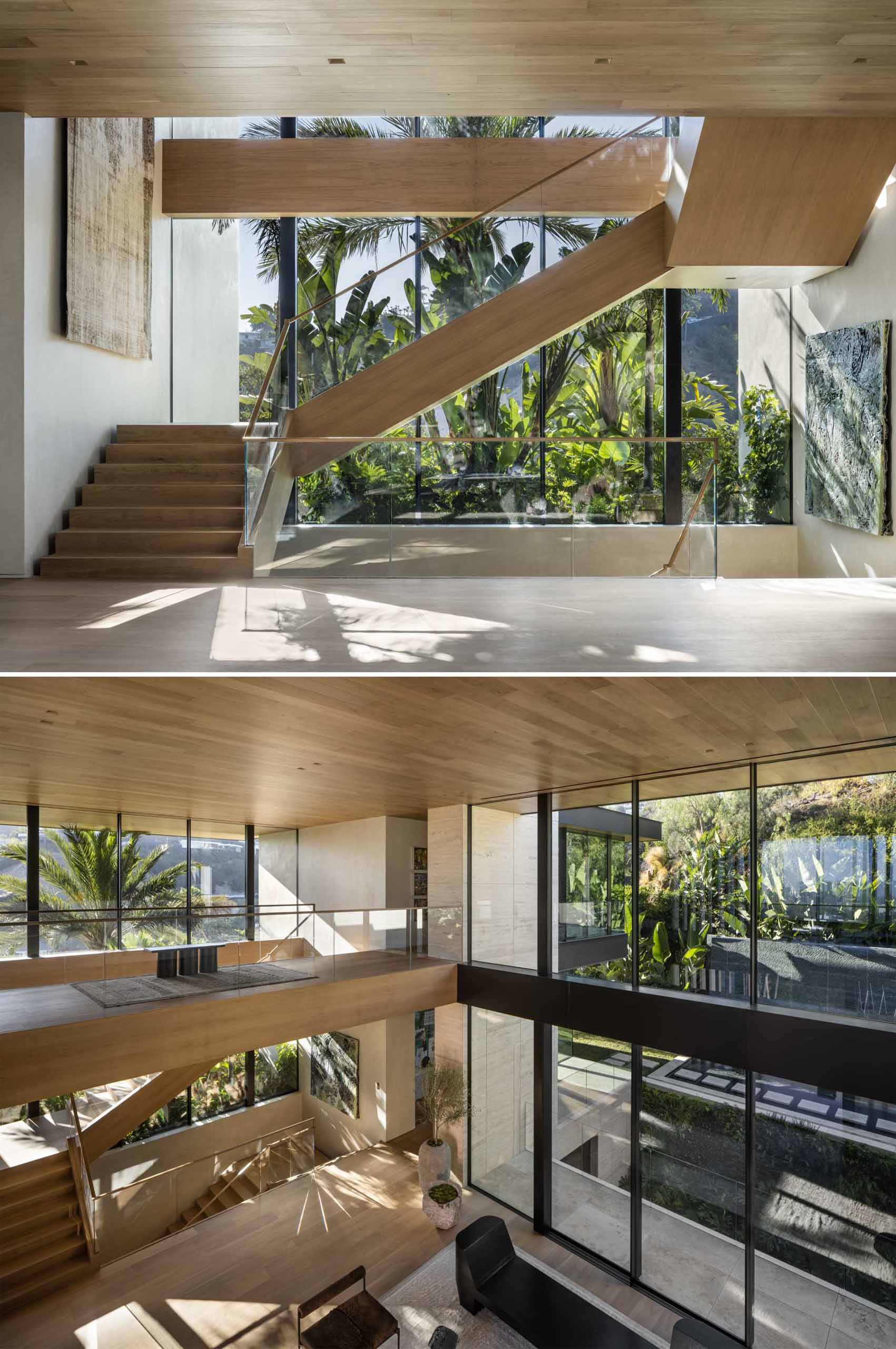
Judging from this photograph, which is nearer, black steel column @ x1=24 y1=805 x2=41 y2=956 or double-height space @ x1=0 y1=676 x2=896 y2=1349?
double-height space @ x1=0 y1=676 x2=896 y2=1349

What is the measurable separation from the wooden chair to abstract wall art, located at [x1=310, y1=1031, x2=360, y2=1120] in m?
6.37

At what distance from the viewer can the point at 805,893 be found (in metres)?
8.46

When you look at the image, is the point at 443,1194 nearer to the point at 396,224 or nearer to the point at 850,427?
the point at 850,427

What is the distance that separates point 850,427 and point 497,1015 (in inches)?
340

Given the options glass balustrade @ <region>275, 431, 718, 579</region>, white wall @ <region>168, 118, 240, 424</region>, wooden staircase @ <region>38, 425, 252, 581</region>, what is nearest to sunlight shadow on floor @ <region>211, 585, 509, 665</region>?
glass balustrade @ <region>275, 431, 718, 579</region>

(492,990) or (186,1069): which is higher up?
(492,990)

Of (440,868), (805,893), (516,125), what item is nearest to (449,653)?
(805,893)

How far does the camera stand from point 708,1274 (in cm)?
891

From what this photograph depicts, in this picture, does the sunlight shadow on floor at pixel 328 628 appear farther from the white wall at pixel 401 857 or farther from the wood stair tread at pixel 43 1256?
the white wall at pixel 401 857

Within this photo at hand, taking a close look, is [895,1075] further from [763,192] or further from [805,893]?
[763,192]

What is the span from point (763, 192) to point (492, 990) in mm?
9895

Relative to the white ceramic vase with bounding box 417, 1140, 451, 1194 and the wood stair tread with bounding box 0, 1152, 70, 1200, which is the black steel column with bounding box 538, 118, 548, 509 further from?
the wood stair tread with bounding box 0, 1152, 70, 1200

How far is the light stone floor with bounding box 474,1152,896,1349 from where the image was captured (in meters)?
7.73

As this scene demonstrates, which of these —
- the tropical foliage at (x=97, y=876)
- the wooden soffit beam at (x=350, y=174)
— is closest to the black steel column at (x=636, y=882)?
the tropical foliage at (x=97, y=876)
